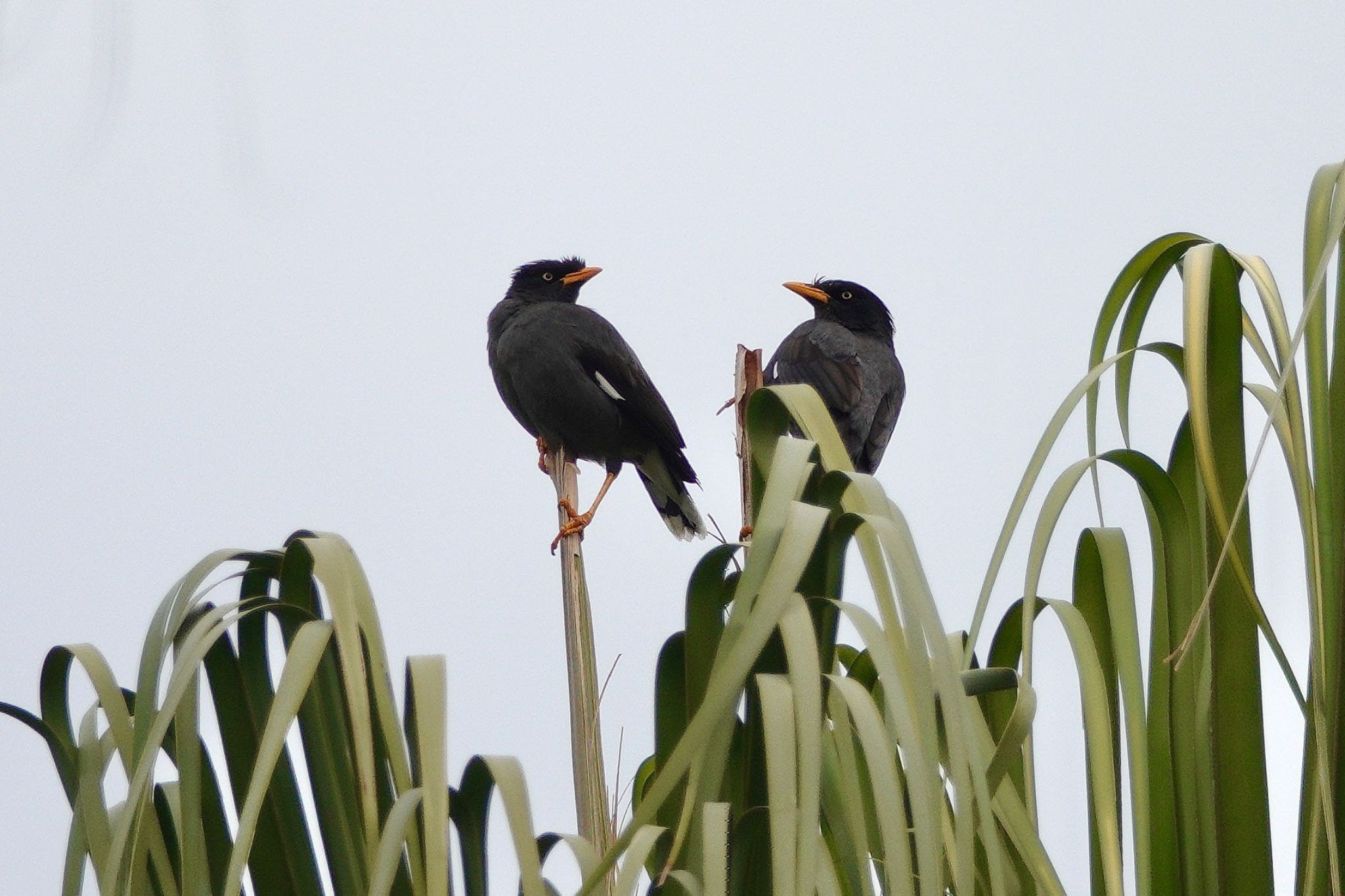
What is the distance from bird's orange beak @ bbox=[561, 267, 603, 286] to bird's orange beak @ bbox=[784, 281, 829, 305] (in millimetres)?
1060

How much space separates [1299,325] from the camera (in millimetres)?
1073

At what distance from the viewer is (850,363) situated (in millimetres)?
5766

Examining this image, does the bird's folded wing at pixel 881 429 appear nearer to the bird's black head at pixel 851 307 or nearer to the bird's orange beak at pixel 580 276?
the bird's black head at pixel 851 307

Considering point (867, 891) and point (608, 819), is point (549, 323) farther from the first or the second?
point (867, 891)

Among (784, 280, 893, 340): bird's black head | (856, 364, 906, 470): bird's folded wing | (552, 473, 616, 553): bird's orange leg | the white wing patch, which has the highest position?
(784, 280, 893, 340): bird's black head

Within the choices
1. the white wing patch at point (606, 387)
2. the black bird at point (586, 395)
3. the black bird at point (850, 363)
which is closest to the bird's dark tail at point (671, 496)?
the black bird at point (586, 395)

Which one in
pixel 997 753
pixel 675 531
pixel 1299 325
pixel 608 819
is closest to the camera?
pixel 1299 325

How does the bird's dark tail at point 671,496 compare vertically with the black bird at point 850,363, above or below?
below

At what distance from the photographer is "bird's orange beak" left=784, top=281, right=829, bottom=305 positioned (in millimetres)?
6254

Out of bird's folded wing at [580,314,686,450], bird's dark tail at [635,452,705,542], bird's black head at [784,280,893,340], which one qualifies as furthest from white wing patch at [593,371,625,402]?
bird's black head at [784,280,893,340]

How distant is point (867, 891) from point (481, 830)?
40 cm

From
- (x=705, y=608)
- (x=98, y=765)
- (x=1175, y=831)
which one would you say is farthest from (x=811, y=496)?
(x=98, y=765)

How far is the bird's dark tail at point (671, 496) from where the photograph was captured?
5.46 metres

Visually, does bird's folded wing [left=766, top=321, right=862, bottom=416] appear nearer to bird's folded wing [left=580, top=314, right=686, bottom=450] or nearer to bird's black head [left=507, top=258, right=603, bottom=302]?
bird's folded wing [left=580, top=314, right=686, bottom=450]
